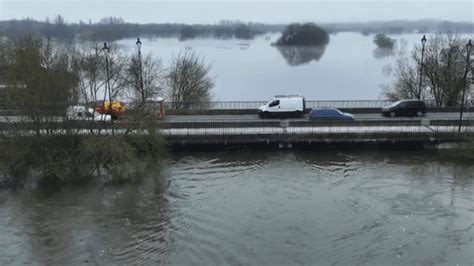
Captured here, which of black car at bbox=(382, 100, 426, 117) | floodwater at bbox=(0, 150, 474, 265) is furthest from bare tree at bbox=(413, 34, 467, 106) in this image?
floodwater at bbox=(0, 150, 474, 265)

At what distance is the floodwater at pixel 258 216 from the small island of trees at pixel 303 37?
11431 centimetres

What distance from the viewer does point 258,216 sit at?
19859 millimetres

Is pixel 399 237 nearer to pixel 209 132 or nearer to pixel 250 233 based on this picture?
pixel 250 233

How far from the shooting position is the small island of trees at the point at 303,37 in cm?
13775

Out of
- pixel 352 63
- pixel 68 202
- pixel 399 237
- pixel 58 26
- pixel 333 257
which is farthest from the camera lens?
pixel 58 26

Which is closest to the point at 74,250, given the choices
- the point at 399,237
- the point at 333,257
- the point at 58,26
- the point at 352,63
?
the point at 333,257

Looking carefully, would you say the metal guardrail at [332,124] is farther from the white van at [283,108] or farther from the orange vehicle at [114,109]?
the white van at [283,108]

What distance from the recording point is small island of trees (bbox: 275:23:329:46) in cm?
13775

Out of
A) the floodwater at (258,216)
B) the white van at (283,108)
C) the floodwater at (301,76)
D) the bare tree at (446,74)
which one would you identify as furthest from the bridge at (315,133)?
the floodwater at (301,76)

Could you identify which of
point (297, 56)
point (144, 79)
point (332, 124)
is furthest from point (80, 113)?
point (297, 56)

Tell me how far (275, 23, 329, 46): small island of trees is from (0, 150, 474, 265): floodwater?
375 ft

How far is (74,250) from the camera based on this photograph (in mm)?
17125

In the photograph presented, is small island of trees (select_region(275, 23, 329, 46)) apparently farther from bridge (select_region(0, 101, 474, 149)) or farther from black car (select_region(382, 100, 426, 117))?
bridge (select_region(0, 101, 474, 149))

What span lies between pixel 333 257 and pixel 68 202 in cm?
1193
